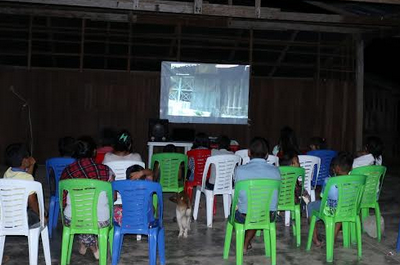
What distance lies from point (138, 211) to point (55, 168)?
140cm

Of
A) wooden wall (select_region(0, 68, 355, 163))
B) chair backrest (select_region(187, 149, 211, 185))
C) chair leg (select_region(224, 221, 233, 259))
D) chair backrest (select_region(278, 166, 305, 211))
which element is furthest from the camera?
wooden wall (select_region(0, 68, 355, 163))

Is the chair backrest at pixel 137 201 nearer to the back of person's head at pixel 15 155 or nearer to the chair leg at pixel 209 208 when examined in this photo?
the back of person's head at pixel 15 155

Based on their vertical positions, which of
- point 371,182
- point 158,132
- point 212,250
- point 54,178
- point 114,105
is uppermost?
point 114,105

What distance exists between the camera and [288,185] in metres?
4.34

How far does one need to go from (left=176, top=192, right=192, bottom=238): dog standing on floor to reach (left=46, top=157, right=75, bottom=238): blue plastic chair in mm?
1056

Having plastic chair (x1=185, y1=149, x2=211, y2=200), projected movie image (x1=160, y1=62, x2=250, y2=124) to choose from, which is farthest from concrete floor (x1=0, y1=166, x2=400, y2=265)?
projected movie image (x1=160, y1=62, x2=250, y2=124)

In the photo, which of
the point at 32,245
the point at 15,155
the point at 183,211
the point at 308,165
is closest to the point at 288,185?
the point at 308,165

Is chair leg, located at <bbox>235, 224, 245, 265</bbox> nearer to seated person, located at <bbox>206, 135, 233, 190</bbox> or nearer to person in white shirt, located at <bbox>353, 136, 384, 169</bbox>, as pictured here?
seated person, located at <bbox>206, 135, 233, 190</bbox>

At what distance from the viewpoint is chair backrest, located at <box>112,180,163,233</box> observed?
3.51 metres

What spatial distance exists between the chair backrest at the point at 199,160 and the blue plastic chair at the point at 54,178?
4.55 feet

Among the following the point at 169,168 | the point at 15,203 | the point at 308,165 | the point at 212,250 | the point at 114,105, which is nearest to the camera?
the point at 15,203

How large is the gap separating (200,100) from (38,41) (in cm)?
340

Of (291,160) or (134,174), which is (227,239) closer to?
(134,174)

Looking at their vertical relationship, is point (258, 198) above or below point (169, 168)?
below
